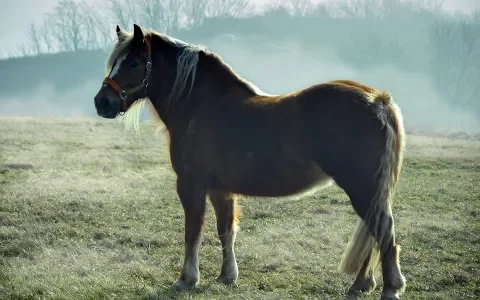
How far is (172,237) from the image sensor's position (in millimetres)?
7188

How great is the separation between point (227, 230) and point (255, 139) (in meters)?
1.21

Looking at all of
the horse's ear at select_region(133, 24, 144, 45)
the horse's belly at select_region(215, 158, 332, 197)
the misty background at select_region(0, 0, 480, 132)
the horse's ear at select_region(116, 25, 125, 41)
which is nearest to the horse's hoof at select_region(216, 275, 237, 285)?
the horse's belly at select_region(215, 158, 332, 197)

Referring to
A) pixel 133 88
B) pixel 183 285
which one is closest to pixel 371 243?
pixel 183 285

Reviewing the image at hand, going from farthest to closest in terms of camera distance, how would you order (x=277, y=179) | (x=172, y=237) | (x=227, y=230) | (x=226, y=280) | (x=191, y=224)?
(x=172, y=237) < (x=227, y=230) < (x=226, y=280) < (x=191, y=224) < (x=277, y=179)

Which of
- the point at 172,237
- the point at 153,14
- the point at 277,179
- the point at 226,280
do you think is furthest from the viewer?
the point at 153,14

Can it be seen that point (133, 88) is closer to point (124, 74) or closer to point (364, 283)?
point (124, 74)

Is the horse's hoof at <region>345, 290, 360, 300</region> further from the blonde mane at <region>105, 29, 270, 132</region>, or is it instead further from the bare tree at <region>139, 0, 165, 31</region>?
the bare tree at <region>139, 0, 165, 31</region>

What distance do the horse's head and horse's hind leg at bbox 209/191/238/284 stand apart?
4.51 feet

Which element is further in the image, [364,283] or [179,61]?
[179,61]

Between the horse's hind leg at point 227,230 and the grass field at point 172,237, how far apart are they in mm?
165

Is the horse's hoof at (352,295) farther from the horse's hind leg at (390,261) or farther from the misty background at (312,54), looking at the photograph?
the misty background at (312,54)

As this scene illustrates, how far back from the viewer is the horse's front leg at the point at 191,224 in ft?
17.2

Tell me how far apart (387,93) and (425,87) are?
58871mm

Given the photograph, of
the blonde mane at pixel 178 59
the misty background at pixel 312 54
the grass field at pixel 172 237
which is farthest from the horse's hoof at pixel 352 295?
the misty background at pixel 312 54
